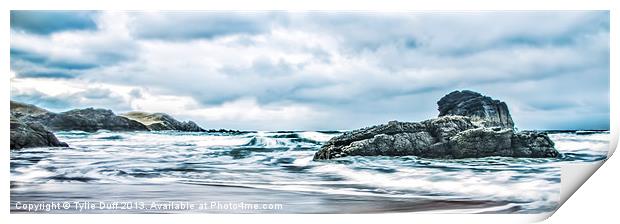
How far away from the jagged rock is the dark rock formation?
229 centimetres

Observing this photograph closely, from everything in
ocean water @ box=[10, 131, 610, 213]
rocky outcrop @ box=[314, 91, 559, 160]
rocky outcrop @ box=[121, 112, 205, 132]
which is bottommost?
ocean water @ box=[10, 131, 610, 213]

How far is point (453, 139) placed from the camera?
468 cm

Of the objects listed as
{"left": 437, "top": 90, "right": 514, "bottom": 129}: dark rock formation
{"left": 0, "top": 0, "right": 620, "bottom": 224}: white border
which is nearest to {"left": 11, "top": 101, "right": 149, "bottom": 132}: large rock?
{"left": 0, "top": 0, "right": 620, "bottom": 224}: white border

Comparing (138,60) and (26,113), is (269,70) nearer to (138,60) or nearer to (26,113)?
(138,60)

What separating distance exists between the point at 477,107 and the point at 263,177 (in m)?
1.30

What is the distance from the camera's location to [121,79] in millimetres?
4555

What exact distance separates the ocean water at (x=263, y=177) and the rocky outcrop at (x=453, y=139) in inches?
1.9

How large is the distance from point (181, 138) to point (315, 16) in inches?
41.0

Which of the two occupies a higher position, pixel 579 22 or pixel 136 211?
pixel 579 22

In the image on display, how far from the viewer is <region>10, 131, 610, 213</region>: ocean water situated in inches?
179

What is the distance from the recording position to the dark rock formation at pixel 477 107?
4609 millimetres

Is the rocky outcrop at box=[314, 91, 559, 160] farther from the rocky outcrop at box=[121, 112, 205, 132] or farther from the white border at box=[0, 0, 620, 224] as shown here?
the rocky outcrop at box=[121, 112, 205, 132]

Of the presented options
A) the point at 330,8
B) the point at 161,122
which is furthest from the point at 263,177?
the point at 330,8

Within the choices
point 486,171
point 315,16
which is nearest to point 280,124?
point 315,16
